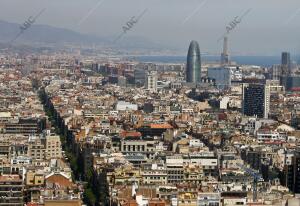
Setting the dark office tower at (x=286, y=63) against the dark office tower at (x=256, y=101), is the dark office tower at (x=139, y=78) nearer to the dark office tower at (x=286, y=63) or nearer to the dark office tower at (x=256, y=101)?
the dark office tower at (x=286, y=63)

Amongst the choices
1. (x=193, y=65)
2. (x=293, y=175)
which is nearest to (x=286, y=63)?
(x=193, y=65)

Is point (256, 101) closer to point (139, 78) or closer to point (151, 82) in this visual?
point (151, 82)

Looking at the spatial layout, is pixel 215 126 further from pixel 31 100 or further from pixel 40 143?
pixel 31 100

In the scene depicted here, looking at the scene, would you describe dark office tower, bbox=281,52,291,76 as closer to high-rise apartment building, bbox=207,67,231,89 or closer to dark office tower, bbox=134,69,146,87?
high-rise apartment building, bbox=207,67,231,89

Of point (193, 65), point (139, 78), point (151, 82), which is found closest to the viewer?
point (151, 82)

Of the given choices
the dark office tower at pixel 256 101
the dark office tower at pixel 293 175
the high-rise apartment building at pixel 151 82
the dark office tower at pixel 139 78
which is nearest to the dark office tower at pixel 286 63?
the high-rise apartment building at pixel 151 82

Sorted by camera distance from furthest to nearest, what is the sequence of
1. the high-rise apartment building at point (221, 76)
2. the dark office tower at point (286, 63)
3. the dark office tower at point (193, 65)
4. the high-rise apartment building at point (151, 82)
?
1. the dark office tower at point (193, 65)
2. the dark office tower at point (286, 63)
3. the high-rise apartment building at point (221, 76)
4. the high-rise apartment building at point (151, 82)
